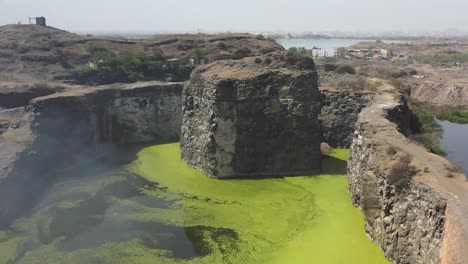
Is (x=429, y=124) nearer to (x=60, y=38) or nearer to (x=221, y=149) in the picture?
(x=221, y=149)

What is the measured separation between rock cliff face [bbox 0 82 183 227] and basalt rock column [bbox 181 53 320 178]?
7.16 metres

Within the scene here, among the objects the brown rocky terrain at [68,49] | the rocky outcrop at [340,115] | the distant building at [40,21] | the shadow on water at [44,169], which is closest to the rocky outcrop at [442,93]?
the brown rocky terrain at [68,49]

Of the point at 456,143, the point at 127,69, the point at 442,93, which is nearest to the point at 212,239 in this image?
the point at 456,143

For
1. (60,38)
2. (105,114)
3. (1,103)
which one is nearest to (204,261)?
(105,114)

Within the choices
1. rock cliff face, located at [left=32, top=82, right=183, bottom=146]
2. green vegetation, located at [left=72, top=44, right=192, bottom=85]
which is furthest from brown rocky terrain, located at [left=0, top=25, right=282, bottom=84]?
rock cliff face, located at [left=32, top=82, right=183, bottom=146]


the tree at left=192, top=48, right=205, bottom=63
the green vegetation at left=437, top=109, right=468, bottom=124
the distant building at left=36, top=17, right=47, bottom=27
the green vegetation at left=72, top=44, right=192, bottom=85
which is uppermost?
the distant building at left=36, top=17, right=47, bottom=27

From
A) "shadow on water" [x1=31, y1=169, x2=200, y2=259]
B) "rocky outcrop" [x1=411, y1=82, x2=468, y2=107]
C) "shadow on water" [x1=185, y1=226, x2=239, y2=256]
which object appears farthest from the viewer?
"rocky outcrop" [x1=411, y1=82, x2=468, y2=107]

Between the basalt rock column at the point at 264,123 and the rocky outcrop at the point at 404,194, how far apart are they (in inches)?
154

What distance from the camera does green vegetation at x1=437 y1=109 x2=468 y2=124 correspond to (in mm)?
37422

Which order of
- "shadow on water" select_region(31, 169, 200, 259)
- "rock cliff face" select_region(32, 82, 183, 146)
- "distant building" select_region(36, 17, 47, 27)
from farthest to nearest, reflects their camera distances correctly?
"distant building" select_region(36, 17, 47, 27)
"rock cliff face" select_region(32, 82, 183, 146)
"shadow on water" select_region(31, 169, 200, 259)

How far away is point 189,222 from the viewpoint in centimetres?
1644

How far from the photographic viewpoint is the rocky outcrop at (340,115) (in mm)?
24723

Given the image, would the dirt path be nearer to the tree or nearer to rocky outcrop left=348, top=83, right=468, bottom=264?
rocky outcrop left=348, top=83, right=468, bottom=264

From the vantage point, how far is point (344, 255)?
13.4 metres
